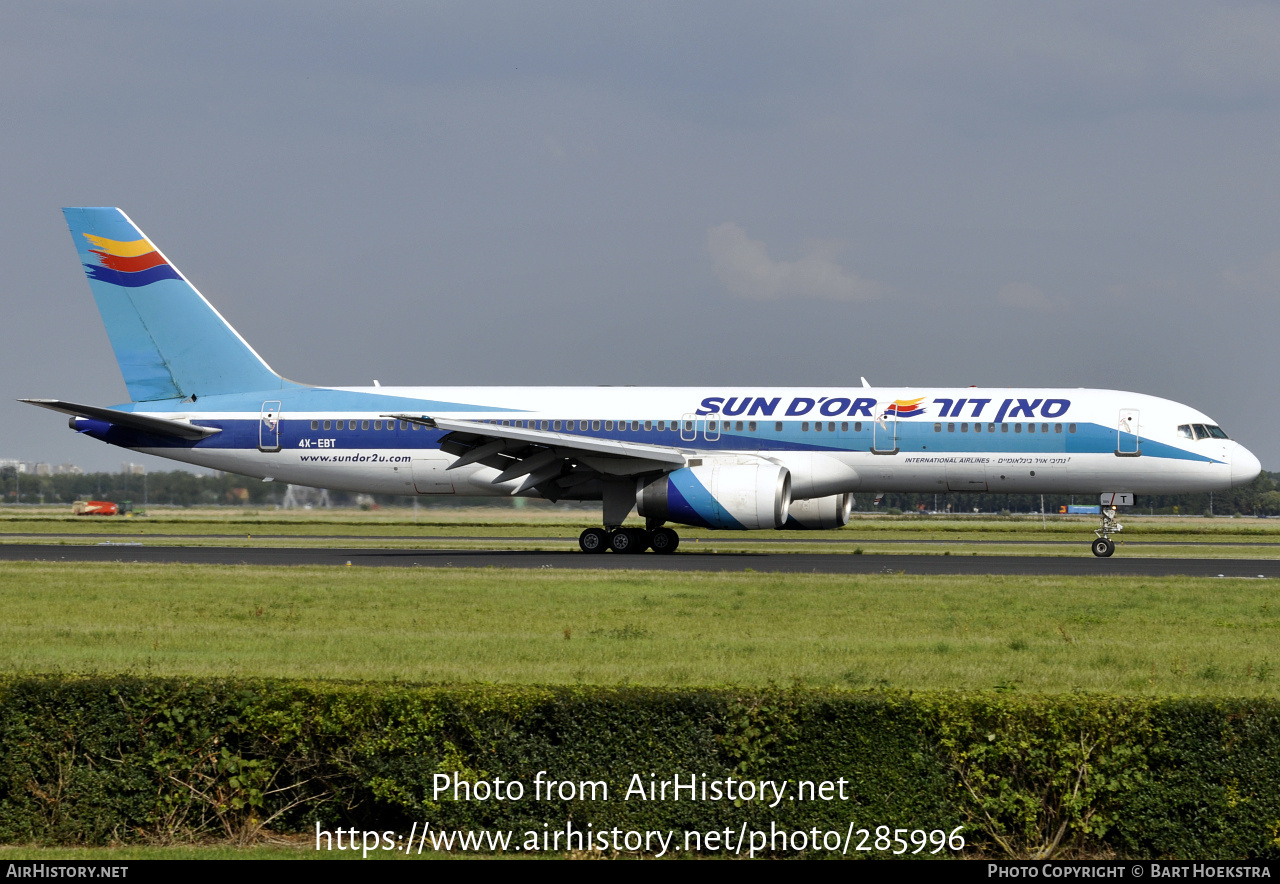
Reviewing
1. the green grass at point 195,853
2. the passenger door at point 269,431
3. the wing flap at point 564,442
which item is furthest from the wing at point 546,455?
the green grass at point 195,853

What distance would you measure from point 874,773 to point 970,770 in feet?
2.04

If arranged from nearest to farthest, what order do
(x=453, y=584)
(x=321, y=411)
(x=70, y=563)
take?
(x=453, y=584)
(x=70, y=563)
(x=321, y=411)

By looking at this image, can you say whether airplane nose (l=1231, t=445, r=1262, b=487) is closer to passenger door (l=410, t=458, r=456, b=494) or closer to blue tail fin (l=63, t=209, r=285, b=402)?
passenger door (l=410, t=458, r=456, b=494)

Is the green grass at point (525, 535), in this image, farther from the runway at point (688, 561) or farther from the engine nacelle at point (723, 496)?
the engine nacelle at point (723, 496)

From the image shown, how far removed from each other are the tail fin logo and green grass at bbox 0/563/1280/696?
14288 millimetres

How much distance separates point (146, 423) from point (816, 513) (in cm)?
1877

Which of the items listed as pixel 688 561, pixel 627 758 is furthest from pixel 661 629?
pixel 688 561

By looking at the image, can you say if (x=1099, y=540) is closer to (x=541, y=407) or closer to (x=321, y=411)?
(x=541, y=407)

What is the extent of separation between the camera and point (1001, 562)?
30859 millimetres

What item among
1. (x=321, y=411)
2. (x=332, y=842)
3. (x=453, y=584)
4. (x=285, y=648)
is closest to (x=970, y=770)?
(x=332, y=842)

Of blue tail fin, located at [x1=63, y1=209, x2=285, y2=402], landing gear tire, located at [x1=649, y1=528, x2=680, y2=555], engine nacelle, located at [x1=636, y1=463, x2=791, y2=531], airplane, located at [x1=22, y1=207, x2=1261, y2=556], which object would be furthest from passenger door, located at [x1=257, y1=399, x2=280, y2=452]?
engine nacelle, located at [x1=636, y1=463, x2=791, y2=531]

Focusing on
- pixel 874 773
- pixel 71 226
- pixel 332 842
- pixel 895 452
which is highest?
pixel 71 226
